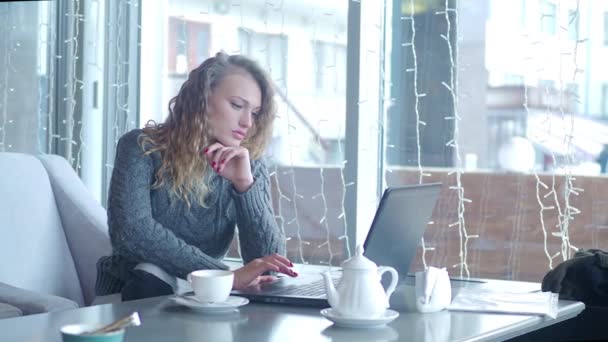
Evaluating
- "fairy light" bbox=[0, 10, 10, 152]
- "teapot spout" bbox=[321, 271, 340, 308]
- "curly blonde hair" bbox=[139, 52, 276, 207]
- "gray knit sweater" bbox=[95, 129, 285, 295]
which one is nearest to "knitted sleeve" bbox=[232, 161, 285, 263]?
"gray knit sweater" bbox=[95, 129, 285, 295]

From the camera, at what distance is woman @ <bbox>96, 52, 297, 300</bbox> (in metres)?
2.25

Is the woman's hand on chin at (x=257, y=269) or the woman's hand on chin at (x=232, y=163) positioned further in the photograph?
the woman's hand on chin at (x=232, y=163)

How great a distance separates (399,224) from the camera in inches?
70.8

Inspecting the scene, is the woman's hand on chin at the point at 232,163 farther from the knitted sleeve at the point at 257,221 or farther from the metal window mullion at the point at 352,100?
the metal window mullion at the point at 352,100

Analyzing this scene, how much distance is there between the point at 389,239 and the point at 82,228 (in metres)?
1.35

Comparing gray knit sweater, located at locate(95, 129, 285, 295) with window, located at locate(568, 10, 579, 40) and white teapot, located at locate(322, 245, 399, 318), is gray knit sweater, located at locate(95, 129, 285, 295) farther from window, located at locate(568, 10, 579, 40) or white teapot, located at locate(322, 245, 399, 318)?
window, located at locate(568, 10, 579, 40)

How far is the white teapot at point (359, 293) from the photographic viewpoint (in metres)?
1.56

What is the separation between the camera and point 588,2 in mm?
2676

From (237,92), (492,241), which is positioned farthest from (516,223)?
(237,92)

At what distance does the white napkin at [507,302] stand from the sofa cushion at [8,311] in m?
1.08

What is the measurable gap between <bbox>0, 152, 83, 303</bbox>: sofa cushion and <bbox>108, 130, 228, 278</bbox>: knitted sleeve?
1.65 ft

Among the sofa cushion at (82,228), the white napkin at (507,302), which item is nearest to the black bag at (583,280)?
the white napkin at (507,302)

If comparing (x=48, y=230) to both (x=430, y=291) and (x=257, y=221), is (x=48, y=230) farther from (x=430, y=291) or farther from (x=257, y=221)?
(x=430, y=291)

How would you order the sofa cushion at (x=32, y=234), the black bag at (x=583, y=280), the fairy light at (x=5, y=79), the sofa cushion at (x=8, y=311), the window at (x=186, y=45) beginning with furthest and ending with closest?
1. the fairy light at (x=5, y=79)
2. the window at (x=186, y=45)
3. the sofa cushion at (x=32, y=234)
4. the sofa cushion at (x=8, y=311)
5. the black bag at (x=583, y=280)
